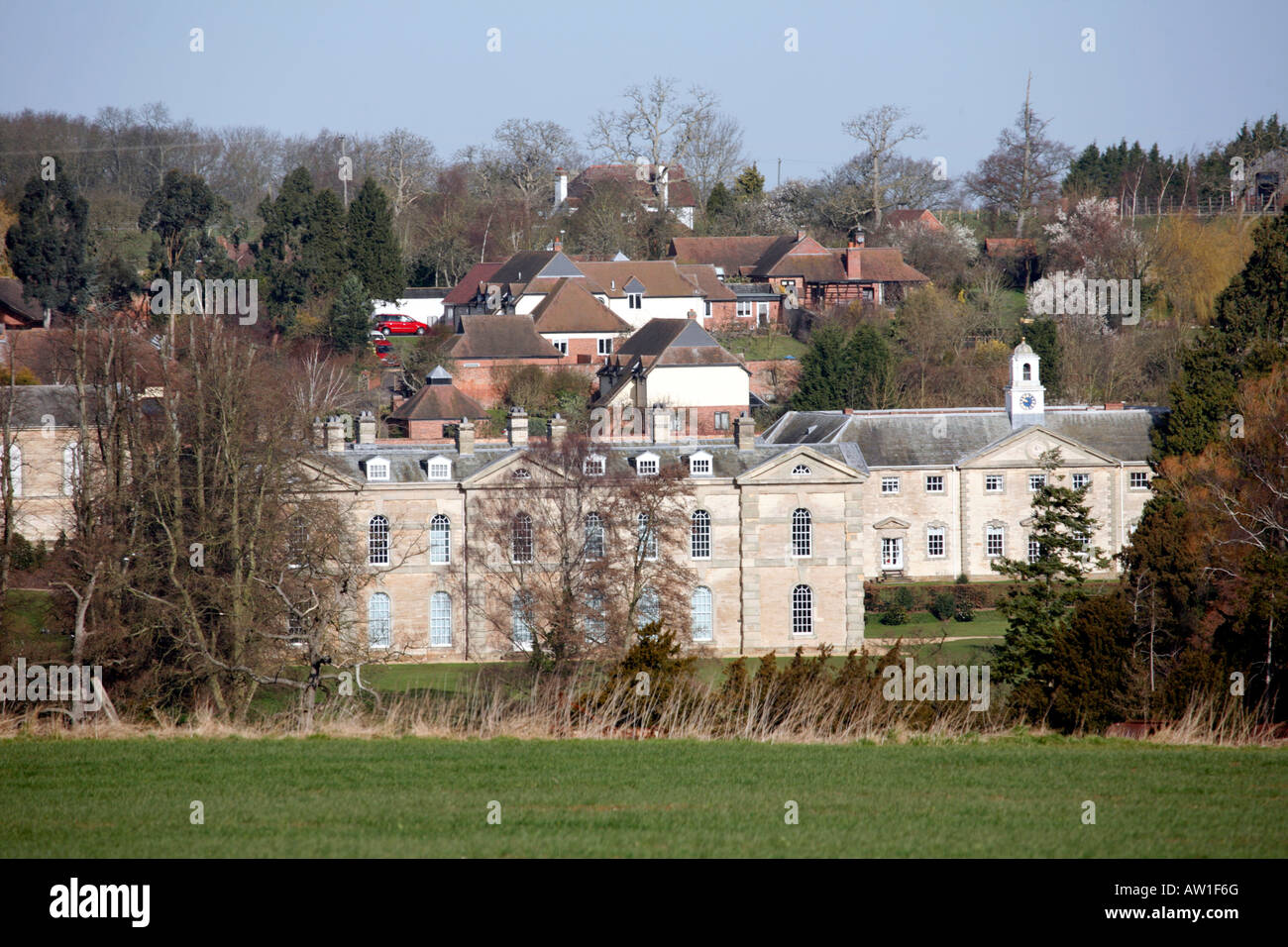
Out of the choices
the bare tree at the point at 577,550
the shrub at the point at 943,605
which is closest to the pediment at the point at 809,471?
the bare tree at the point at 577,550

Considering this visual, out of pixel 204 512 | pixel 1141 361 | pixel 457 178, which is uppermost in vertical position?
pixel 457 178

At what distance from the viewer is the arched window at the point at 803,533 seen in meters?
43.4

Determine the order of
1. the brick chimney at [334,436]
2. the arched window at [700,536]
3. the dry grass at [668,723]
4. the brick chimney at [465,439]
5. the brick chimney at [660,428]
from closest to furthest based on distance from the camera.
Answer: the dry grass at [668,723]
the brick chimney at [334,436]
the brick chimney at [465,439]
the arched window at [700,536]
the brick chimney at [660,428]

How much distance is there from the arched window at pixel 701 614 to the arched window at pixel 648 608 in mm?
3173

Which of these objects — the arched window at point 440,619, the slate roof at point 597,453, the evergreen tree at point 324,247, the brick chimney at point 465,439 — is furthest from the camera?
the evergreen tree at point 324,247

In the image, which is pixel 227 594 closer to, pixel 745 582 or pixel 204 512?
pixel 204 512

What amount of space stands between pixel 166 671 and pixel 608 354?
150 ft

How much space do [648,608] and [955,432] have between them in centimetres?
1859

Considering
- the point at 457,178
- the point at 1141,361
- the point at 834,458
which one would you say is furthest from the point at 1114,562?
the point at 457,178

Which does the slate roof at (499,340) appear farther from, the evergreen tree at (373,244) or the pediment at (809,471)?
the pediment at (809,471)

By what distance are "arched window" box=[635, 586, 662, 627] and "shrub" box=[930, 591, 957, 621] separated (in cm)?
1122

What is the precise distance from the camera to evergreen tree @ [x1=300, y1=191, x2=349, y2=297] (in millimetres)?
71250
